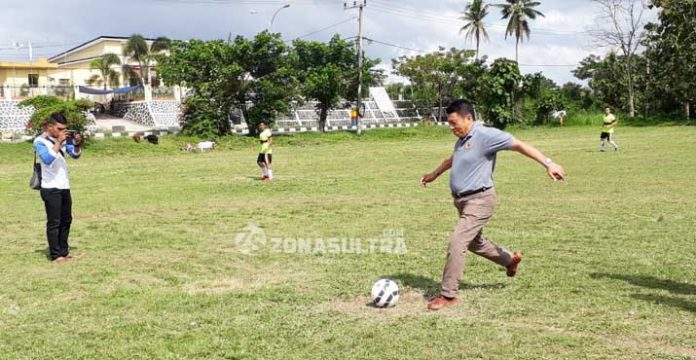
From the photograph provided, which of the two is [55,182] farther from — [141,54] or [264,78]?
[141,54]

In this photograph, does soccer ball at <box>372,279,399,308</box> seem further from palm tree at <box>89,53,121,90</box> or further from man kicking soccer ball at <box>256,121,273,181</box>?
palm tree at <box>89,53,121,90</box>

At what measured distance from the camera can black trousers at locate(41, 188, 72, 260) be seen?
8008mm

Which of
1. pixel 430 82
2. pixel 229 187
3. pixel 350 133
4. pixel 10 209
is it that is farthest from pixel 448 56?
pixel 10 209

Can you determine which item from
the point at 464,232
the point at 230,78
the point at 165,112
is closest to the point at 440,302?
the point at 464,232

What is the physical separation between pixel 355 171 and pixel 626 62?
3995cm

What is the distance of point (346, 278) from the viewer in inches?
276

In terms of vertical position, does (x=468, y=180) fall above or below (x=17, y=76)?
below

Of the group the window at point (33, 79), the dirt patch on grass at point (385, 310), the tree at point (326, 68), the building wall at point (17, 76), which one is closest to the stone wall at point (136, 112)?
the building wall at point (17, 76)

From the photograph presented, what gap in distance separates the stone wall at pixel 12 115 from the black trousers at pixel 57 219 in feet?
118

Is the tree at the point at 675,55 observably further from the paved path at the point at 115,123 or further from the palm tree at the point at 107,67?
the palm tree at the point at 107,67

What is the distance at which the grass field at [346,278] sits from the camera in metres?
4.98

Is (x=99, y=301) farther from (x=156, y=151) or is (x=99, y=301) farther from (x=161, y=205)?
(x=156, y=151)

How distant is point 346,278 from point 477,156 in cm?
206

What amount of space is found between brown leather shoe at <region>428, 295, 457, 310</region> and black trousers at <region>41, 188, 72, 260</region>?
4.87 m
